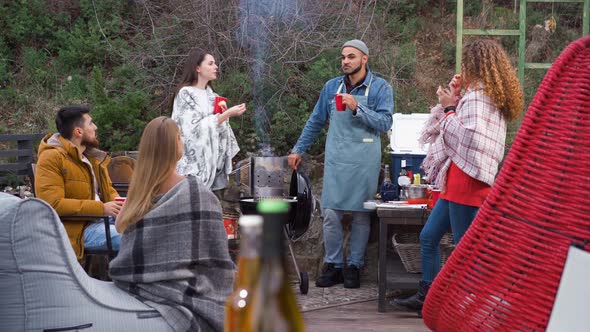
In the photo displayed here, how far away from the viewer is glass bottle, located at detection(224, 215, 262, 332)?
1.01m

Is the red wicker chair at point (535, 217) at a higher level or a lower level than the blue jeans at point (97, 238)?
higher

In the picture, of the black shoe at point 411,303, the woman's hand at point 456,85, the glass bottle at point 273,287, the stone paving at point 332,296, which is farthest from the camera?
the stone paving at point 332,296

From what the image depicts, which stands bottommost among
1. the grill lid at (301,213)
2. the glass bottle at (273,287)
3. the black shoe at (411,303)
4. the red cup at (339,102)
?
the black shoe at (411,303)

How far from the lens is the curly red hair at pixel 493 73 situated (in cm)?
461

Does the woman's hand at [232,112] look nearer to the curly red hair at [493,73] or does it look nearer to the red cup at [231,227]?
the red cup at [231,227]

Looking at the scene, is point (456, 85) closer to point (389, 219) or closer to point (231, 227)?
point (389, 219)

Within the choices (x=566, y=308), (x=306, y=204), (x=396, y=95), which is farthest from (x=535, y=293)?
(x=396, y=95)

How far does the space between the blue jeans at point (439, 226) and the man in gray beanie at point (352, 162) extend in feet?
3.60

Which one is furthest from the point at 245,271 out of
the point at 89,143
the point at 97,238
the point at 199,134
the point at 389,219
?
the point at 199,134

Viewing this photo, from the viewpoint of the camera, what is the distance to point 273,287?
101cm

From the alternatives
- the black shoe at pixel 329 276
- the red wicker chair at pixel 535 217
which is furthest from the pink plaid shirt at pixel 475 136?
the red wicker chair at pixel 535 217

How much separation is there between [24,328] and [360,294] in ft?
12.0

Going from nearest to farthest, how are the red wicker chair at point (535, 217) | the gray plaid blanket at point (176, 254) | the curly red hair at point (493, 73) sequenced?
the red wicker chair at point (535, 217) → the gray plaid blanket at point (176, 254) → the curly red hair at point (493, 73)

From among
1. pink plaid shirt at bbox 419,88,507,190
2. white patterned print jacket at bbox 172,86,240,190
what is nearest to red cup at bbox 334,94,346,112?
white patterned print jacket at bbox 172,86,240,190
